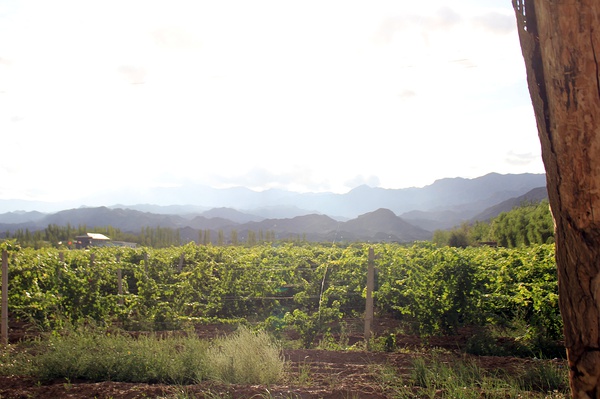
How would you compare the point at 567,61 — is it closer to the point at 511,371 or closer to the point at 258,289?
the point at 511,371

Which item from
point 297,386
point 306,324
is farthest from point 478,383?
point 306,324

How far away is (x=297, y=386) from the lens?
14.5 feet

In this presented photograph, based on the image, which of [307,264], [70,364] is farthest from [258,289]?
[70,364]

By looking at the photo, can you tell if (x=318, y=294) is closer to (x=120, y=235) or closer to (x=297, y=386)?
(x=297, y=386)

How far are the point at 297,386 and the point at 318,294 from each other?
5.86 metres

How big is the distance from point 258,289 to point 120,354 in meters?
5.69

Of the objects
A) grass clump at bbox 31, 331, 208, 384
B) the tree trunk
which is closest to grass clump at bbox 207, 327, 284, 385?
grass clump at bbox 31, 331, 208, 384

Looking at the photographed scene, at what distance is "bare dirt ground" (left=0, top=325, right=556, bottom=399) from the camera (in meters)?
4.11

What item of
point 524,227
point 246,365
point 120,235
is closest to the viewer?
point 246,365

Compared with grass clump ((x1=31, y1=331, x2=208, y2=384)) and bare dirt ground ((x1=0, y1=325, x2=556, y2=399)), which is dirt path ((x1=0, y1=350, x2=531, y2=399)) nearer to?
bare dirt ground ((x1=0, y1=325, x2=556, y2=399))

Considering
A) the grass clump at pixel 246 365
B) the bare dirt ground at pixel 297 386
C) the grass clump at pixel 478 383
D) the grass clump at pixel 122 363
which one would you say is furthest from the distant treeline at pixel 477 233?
the grass clump at pixel 122 363

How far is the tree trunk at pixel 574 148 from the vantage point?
192 cm

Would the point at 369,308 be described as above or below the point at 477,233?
below

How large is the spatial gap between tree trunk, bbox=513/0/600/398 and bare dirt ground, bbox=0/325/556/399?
2203mm
